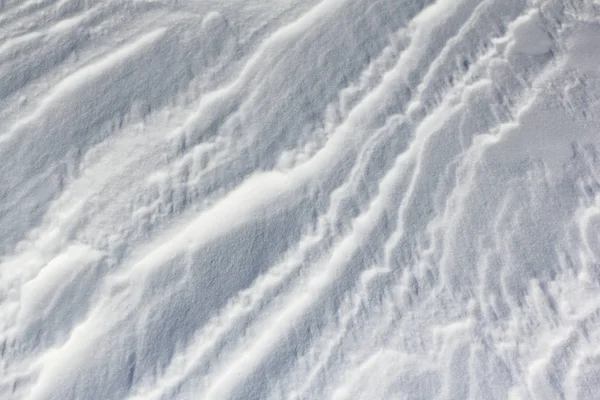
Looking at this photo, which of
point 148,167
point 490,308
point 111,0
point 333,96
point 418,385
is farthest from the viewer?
point 111,0

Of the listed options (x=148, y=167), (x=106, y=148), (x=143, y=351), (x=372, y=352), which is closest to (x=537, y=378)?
(x=372, y=352)

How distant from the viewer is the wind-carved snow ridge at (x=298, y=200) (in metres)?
1.76

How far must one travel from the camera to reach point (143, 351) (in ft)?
5.76

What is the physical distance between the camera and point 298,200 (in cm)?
199

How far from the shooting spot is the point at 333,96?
2.20 metres

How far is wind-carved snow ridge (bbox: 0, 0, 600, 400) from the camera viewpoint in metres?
1.76

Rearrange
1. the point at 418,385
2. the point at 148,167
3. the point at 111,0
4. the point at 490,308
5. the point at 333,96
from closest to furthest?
the point at 418,385, the point at 490,308, the point at 148,167, the point at 333,96, the point at 111,0

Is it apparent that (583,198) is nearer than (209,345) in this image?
No

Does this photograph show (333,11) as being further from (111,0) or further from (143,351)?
(143,351)

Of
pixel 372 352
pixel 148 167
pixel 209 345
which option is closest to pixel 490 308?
→ pixel 372 352

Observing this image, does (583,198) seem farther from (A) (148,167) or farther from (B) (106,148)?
(B) (106,148)

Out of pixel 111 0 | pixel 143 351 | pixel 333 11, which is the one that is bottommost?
pixel 143 351

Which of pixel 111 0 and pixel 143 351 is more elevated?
pixel 111 0

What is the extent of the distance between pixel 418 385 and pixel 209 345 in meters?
0.52
